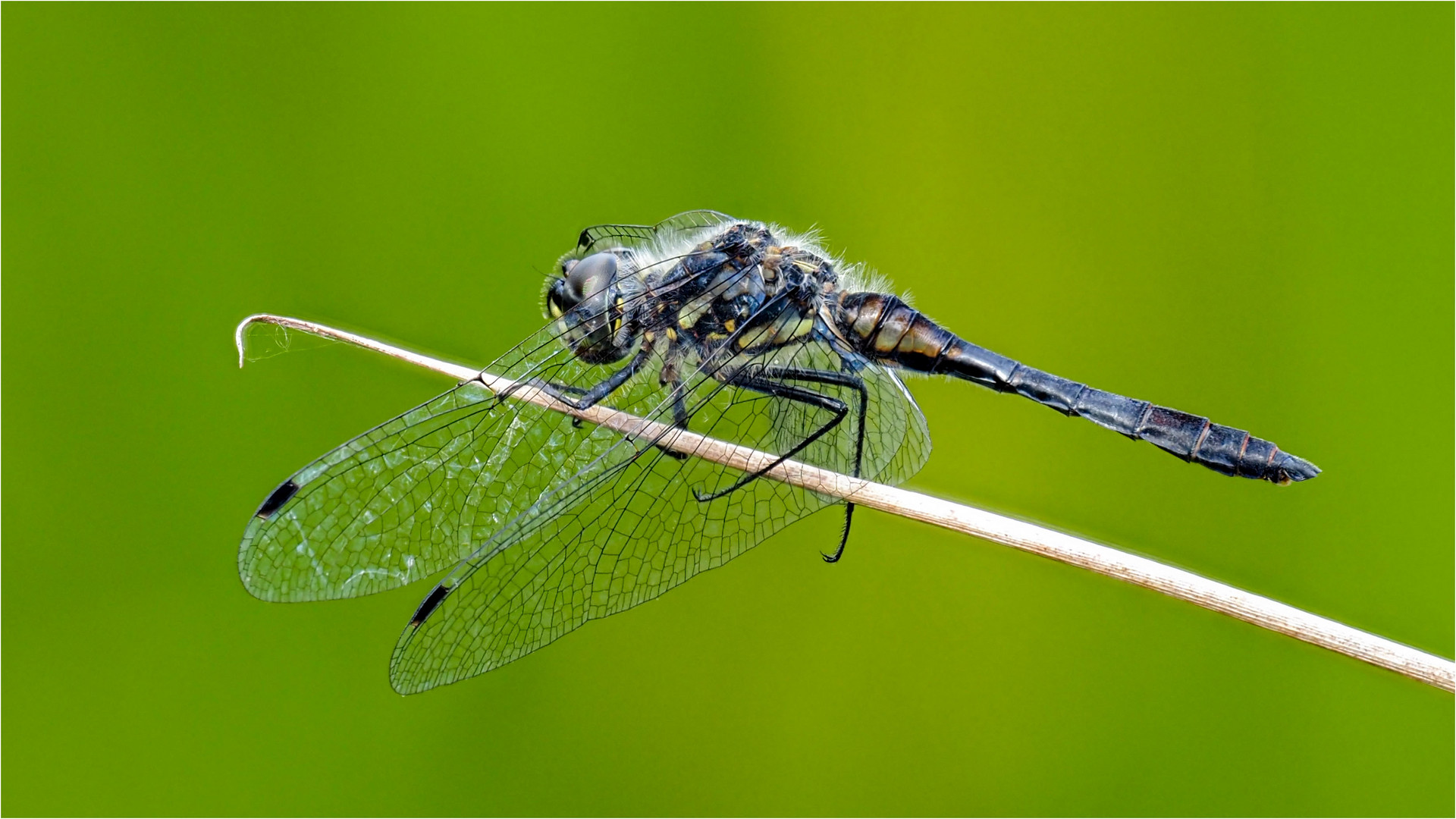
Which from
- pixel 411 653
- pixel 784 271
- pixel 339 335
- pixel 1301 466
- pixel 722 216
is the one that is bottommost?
pixel 411 653

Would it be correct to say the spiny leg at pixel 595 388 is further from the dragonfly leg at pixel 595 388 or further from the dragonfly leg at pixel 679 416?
the dragonfly leg at pixel 679 416

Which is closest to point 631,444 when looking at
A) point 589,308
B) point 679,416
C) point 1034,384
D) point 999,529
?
point 679,416

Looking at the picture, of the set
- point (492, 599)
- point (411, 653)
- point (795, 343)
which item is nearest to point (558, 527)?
point (492, 599)

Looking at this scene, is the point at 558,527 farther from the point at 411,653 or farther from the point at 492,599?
the point at 411,653

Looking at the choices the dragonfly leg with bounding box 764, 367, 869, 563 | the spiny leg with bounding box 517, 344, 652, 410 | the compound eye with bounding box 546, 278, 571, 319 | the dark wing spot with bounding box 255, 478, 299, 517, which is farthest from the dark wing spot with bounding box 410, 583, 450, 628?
the dragonfly leg with bounding box 764, 367, 869, 563

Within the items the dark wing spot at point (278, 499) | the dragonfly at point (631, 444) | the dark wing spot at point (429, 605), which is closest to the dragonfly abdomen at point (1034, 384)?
the dragonfly at point (631, 444)

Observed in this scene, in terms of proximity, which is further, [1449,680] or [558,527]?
[558,527]

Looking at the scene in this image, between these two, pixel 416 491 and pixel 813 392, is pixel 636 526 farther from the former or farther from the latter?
pixel 813 392
